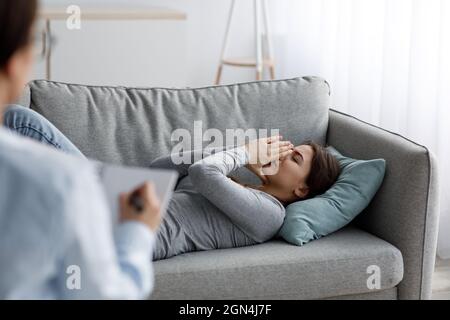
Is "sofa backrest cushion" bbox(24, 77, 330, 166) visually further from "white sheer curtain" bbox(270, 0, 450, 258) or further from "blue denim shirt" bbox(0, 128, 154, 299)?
"blue denim shirt" bbox(0, 128, 154, 299)

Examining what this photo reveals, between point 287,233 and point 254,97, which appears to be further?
point 254,97

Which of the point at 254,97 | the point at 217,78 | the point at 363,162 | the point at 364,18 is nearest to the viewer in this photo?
the point at 363,162

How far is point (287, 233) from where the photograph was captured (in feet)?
7.67

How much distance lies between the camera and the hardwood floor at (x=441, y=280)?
2.95 metres

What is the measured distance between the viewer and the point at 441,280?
123 inches

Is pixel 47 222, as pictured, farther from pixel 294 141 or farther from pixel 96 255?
pixel 294 141

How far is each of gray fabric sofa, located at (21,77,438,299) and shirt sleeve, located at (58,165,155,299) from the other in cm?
109

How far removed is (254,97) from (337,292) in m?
0.78

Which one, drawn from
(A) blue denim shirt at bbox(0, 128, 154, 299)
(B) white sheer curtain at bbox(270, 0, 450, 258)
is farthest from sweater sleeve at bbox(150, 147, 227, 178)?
(A) blue denim shirt at bbox(0, 128, 154, 299)

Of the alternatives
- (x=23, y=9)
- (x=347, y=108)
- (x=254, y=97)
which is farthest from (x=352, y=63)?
(x=23, y=9)

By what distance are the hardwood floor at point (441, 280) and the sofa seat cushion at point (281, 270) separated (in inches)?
27.5

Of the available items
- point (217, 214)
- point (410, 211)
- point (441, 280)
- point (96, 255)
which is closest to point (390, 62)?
point (441, 280)

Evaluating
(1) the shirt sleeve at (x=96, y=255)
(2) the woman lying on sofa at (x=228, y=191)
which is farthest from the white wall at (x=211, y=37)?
(1) the shirt sleeve at (x=96, y=255)
